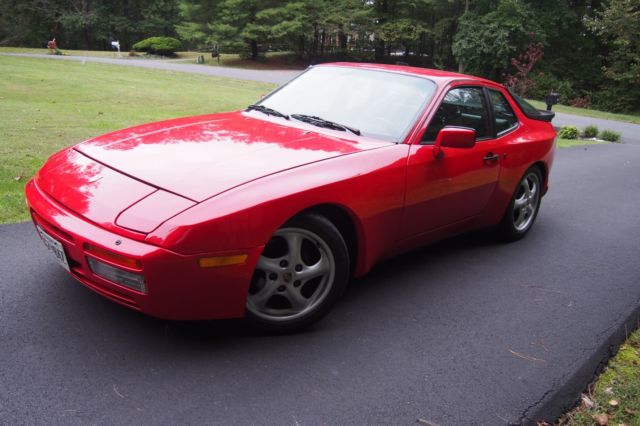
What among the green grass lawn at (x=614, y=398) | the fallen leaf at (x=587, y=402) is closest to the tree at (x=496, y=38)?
the green grass lawn at (x=614, y=398)

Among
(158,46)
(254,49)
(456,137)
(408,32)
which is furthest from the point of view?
(408,32)

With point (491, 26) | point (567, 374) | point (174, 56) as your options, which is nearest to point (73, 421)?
point (567, 374)

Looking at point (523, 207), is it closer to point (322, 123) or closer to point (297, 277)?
point (322, 123)

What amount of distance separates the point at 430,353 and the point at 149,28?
52856 mm

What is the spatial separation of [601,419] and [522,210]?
2.59m

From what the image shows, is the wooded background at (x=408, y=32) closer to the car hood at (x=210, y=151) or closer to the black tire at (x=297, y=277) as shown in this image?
the car hood at (x=210, y=151)

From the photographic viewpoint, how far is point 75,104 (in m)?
11.6

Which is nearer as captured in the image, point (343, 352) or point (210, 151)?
point (343, 352)

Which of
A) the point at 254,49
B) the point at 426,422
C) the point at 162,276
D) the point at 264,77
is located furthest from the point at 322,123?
the point at 254,49

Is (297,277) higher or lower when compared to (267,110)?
lower

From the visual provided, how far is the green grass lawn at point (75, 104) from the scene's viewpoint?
20.3 ft

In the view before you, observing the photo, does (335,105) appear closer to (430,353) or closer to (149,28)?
(430,353)

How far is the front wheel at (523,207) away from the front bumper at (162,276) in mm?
2853

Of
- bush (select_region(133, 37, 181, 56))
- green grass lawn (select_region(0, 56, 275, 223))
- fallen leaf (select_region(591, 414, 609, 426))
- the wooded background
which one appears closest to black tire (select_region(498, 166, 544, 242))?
fallen leaf (select_region(591, 414, 609, 426))
